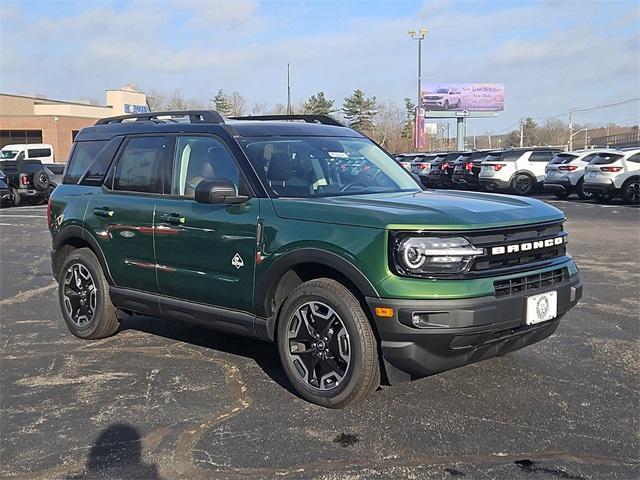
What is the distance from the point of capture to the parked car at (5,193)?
20.9 metres

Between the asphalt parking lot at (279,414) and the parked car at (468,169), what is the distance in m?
19.7

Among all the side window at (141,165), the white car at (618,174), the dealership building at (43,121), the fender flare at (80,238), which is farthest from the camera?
the dealership building at (43,121)

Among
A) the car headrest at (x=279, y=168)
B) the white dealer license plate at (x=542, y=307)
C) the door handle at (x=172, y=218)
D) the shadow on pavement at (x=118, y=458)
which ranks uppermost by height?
the car headrest at (x=279, y=168)

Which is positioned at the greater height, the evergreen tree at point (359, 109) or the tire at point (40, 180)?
the evergreen tree at point (359, 109)

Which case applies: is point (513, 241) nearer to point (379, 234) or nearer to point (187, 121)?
point (379, 234)

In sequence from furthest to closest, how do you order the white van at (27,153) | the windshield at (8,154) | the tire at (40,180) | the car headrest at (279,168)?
the white van at (27,153) → the windshield at (8,154) → the tire at (40,180) → the car headrest at (279,168)

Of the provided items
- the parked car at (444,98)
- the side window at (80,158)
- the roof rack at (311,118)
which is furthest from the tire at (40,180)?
the parked car at (444,98)

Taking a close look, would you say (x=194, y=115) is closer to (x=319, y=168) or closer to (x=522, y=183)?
(x=319, y=168)

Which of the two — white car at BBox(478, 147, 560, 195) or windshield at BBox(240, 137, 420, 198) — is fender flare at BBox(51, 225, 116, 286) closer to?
windshield at BBox(240, 137, 420, 198)

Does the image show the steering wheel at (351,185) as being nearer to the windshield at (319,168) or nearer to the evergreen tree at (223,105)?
the windshield at (319,168)

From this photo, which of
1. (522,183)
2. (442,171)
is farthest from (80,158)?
(442,171)

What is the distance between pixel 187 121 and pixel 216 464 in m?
2.89

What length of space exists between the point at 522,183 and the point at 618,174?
5.08 m

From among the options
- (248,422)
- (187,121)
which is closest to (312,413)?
(248,422)
